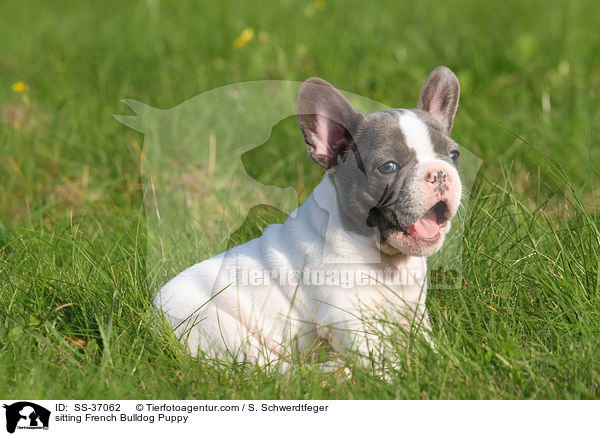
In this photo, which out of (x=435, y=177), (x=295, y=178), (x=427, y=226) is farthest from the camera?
(x=295, y=178)

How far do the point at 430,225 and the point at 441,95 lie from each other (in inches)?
24.3

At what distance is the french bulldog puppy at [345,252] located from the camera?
9.40 feet

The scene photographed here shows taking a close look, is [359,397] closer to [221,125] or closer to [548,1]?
[221,125]

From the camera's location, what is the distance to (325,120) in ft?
9.88

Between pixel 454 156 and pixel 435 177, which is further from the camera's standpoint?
pixel 454 156

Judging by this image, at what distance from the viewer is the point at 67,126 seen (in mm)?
5676

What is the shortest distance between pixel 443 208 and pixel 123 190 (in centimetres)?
291
